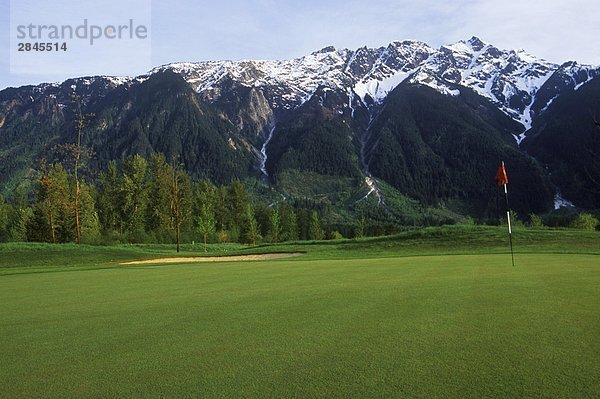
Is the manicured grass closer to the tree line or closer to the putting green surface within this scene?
the putting green surface

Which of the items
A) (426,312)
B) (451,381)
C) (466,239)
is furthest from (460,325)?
(466,239)

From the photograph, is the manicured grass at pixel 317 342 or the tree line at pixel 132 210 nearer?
the manicured grass at pixel 317 342

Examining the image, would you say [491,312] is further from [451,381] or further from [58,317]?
[58,317]

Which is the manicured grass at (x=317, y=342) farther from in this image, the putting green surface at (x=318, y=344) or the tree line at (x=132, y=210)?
the tree line at (x=132, y=210)

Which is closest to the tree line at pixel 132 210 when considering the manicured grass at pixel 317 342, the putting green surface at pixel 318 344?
the manicured grass at pixel 317 342

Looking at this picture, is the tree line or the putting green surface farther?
the tree line

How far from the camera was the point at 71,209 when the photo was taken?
6009 centimetres

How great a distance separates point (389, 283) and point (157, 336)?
863cm

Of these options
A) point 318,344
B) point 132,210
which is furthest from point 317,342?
point 132,210

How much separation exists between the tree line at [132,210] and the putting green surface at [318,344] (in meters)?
45.8

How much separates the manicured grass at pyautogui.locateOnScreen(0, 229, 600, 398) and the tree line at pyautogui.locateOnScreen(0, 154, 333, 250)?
4521 centimetres

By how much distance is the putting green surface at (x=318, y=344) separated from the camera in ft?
18.7

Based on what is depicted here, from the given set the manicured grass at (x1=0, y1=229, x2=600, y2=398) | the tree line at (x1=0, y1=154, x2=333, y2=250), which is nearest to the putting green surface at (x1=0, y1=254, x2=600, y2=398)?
the manicured grass at (x1=0, y1=229, x2=600, y2=398)

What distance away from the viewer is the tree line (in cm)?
6349
